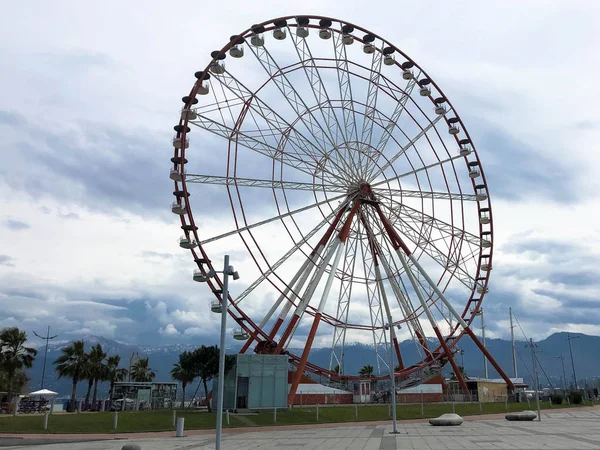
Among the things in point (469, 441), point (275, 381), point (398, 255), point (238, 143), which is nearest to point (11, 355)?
point (275, 381)

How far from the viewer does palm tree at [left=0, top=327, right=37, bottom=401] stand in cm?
4759

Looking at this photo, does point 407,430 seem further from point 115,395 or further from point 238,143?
point 115,395

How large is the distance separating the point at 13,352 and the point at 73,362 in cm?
963

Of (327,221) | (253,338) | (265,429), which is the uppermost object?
(327,221)

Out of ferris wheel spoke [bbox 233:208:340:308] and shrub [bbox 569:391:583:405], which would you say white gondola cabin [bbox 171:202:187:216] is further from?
shrub [bbox 569:391:583:405]

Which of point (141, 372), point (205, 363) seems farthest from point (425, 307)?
point (141, 372)

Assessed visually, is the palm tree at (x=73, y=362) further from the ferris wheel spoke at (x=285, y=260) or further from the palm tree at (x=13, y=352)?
the ferris wheel spoke at (x=285, y=260)

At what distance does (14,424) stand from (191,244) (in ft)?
51.4

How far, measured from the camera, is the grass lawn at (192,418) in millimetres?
32094

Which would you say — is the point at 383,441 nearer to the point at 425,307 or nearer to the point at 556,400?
the point at 425,307

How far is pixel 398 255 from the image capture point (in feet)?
149

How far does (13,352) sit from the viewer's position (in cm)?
4788

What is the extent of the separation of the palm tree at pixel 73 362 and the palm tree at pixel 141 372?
21.9 metres

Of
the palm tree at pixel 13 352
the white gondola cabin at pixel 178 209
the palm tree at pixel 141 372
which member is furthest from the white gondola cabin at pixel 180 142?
the palm tree at pixel 141 372
